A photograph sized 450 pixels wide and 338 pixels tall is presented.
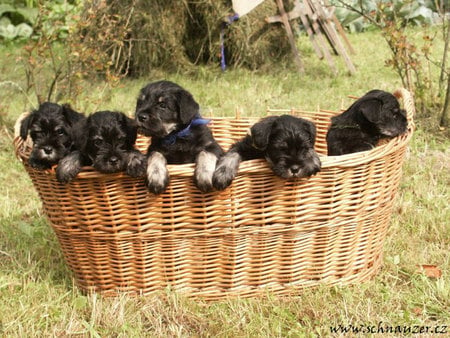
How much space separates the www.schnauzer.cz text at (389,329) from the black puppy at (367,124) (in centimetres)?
135

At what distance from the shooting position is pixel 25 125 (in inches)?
156

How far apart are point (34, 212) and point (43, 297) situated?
1724 mm

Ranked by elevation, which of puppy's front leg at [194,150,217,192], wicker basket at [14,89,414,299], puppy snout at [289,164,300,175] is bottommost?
wicker basket at [14,89,414,299]

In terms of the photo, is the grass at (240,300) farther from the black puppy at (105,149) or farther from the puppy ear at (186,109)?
the puppy ear at (186,109)

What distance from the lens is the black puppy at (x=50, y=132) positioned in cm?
367

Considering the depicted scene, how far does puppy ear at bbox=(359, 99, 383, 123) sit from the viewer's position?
4168mm

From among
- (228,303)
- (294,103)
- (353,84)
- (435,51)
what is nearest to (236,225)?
(228,303)

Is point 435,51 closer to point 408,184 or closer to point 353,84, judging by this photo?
point 353,84

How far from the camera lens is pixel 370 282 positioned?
4.11 metres

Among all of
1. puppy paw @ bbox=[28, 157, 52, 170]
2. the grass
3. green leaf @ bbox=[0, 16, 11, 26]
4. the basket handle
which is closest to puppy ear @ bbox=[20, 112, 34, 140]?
puppy paw @ bbox=[28, 157, 52, 170]

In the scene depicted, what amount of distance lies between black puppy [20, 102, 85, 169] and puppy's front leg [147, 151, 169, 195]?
65 cm

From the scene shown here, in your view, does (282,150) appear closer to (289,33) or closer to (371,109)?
(371,109)

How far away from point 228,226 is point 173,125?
2.74 ft

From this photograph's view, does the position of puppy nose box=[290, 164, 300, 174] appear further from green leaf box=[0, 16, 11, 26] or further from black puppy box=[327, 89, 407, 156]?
green leaf box=[0, 16, 11, 26]
